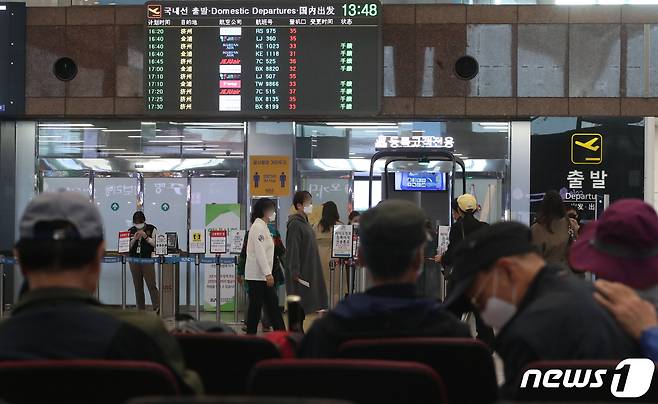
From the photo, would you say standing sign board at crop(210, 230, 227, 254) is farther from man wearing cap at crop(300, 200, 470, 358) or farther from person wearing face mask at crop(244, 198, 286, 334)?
man wearing cap at crop(300, 200, 470, 358)

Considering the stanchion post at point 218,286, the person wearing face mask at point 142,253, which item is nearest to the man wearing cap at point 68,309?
the stanchion post at point 218,286

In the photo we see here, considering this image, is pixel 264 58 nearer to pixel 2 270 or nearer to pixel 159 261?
pixel 159 261

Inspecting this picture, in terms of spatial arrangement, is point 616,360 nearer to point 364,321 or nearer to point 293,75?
point 364,321

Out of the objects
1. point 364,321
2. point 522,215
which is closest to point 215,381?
point 364,321

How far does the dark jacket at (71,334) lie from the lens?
2.77 m

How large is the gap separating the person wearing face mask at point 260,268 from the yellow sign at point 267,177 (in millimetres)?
3427

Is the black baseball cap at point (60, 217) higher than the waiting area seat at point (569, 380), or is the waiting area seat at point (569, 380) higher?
the black baseball cap at point (60, 217)

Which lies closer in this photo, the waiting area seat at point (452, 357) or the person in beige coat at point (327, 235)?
the waiting area seat at point (452, 357)

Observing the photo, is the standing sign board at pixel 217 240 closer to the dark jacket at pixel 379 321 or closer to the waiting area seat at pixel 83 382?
the dark jacket at pixel 379 321

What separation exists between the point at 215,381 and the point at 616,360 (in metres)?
1.30

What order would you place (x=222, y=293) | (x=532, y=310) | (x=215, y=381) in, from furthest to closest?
(x=222, y=293) < (x=215, y=381) < (x=532, y=310)

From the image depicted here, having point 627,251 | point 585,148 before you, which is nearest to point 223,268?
point 585,148

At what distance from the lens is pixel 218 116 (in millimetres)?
13094

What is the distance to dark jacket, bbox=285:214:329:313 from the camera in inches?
434
